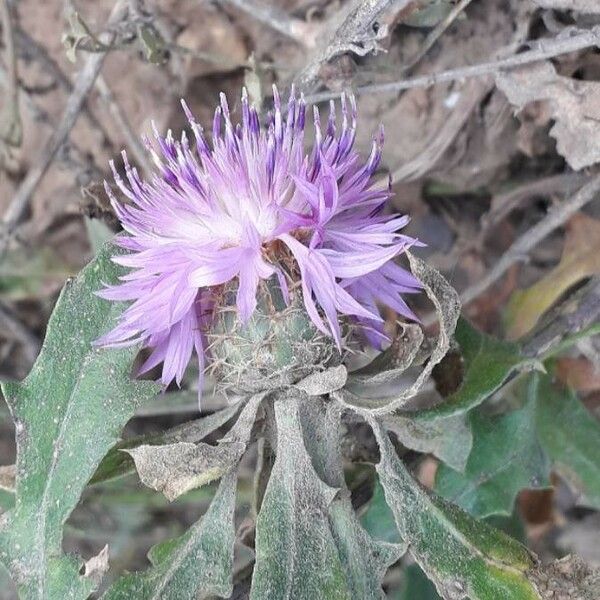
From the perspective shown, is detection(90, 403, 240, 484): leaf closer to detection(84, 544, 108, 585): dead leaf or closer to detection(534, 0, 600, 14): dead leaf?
detection(84, 544, 108, 585): dead leaf

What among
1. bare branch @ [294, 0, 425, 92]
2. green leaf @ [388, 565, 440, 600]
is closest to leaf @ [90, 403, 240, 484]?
green leaf @ [388, 565, 440, 600]

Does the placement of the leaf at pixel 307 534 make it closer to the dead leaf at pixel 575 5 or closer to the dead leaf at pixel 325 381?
the dead leaf at pixel 325 381

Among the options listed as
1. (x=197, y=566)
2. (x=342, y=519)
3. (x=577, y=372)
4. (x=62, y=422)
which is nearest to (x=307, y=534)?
(x=342, y=519)

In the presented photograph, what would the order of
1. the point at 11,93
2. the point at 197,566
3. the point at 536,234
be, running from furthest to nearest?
1. the point at 11,93
2. the point at 536,234
3. the point at 197,566

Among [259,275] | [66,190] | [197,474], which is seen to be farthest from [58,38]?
[197,474]

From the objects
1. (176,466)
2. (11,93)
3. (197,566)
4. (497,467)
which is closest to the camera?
(176,466)

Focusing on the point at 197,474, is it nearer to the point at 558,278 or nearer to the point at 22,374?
the point at 558,278

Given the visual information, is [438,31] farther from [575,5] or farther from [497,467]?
[497,467]

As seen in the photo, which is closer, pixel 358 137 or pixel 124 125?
pixel 358 137
